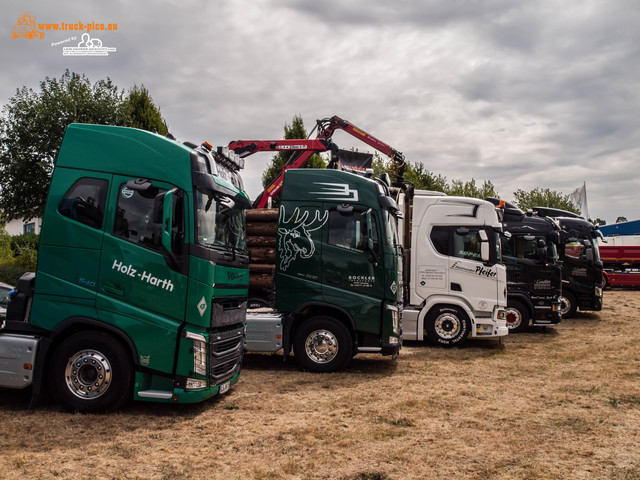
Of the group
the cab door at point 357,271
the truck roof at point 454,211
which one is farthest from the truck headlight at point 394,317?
the truck roof at point 454,211

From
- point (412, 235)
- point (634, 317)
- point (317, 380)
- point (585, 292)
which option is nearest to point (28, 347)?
point (317, 380)

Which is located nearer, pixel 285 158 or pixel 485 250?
pixel 485 250

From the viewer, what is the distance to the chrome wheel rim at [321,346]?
8.41 metres

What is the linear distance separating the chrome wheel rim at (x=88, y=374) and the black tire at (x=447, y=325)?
23.4 ft

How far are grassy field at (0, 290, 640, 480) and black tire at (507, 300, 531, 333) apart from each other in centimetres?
513

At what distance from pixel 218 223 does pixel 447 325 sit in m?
6.54

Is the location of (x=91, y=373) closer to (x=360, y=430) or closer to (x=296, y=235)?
(x=360, y=430)

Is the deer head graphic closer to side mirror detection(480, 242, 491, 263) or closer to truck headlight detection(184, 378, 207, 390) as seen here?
truck headlight detection(184, 378, 207, 390)

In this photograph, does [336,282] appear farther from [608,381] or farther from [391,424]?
[608,381]

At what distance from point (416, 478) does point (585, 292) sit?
1414 centimetres

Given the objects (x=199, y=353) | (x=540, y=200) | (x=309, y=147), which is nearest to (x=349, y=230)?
(x=199, y=353)

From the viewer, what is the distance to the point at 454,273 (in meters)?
10.9

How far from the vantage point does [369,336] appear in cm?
838

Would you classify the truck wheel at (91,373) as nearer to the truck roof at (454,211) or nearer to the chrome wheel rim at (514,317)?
the truck roof at (454,211)
